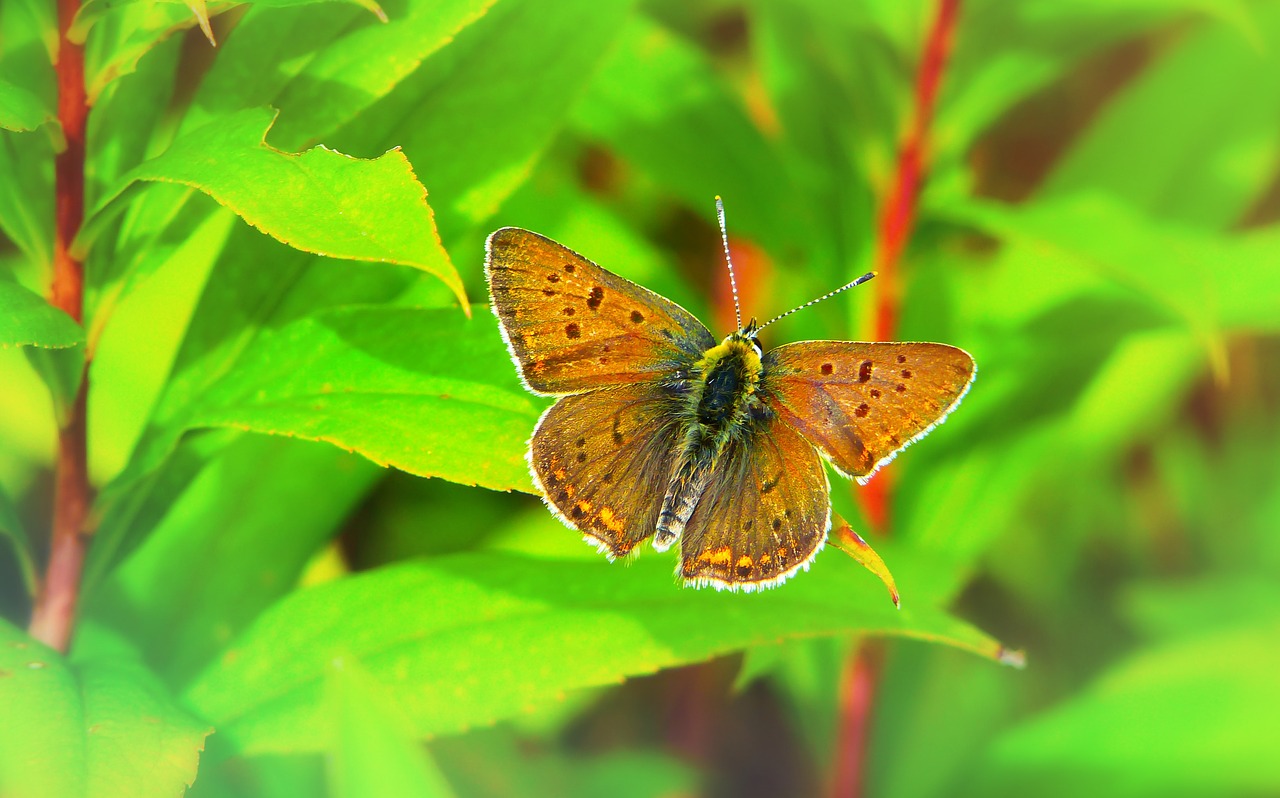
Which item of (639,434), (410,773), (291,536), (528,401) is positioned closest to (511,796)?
(291,536)

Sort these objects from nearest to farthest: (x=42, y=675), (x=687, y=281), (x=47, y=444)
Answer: (x=42, y=675)
(x=47, y=444)
(x=687, y=281)

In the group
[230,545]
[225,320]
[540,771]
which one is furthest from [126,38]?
[540,771]

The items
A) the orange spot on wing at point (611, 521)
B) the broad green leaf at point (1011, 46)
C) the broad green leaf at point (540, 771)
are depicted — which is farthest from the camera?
the broad green leaf at point (540, 771)

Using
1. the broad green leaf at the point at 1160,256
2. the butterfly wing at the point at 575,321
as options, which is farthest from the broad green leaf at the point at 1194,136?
the butterfly wing at the point at 575,321

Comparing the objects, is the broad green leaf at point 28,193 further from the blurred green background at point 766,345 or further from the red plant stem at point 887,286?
the red plant stem at point 887,286

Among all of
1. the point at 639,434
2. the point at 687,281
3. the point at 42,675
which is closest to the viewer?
the point at 42,675

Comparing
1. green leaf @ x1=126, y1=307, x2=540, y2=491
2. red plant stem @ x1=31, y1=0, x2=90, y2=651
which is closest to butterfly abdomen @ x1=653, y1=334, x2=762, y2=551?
green leaf @ x1=126, y1=307, x2=540, y2=491

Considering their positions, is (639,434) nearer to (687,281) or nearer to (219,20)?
(687,281)

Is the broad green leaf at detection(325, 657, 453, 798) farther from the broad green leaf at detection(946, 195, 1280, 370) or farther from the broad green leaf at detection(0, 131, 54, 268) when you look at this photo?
the broad green leaf at detection(946, 195, 1280, 370)
